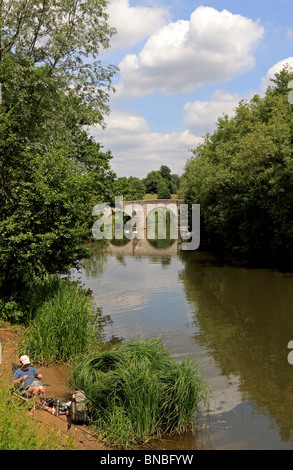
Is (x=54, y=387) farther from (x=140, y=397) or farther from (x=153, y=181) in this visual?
(x=153, y=181)

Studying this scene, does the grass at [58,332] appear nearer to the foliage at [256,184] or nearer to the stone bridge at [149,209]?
the foliage at [256,184]

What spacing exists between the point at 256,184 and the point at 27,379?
2540 cm

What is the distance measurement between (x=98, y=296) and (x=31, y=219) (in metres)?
10.5

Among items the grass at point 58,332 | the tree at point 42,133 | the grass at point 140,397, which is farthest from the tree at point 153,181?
the grass at point 140,397

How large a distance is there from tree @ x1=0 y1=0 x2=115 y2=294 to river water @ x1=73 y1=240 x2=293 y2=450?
4.43 meters

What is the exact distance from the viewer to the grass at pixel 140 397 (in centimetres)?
850

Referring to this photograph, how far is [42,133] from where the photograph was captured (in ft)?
54.5

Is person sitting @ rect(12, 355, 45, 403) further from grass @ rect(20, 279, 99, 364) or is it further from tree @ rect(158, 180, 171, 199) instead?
tree @ rect(158, 180, 171, 199)

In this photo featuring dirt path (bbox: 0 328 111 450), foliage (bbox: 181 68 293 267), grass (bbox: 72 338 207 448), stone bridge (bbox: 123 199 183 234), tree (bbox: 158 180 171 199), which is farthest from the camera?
tree (bbox: 158 180 171 199)

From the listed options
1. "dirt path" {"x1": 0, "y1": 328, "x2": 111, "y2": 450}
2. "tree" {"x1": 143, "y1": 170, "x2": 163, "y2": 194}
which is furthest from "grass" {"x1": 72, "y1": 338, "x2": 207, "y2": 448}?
"tree" {"x1": 143, "y1": 170, "x2": 163, "y2": 194}

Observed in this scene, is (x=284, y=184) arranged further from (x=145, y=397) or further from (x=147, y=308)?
(x=145, y=397)

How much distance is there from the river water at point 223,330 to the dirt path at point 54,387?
1.57m

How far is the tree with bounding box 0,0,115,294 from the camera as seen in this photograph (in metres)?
13.5
